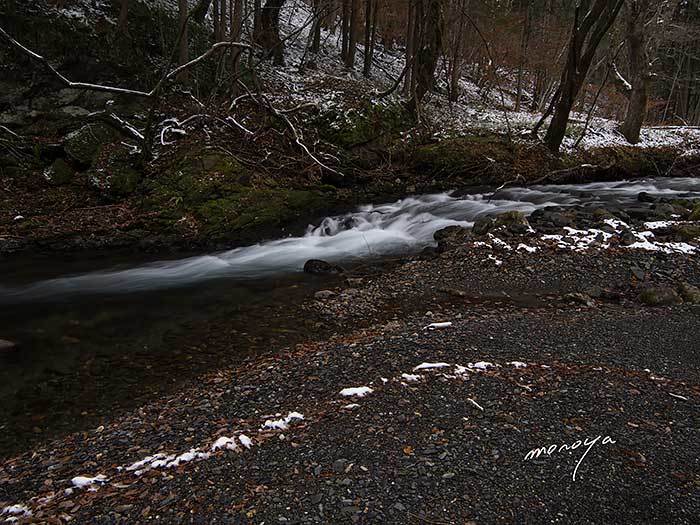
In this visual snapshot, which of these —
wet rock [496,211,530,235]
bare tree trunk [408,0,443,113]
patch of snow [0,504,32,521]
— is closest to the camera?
patch of snow [0,504,32,521]

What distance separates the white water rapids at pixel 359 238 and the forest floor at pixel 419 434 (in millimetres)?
3233

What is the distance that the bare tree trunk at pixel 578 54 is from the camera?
11.3m

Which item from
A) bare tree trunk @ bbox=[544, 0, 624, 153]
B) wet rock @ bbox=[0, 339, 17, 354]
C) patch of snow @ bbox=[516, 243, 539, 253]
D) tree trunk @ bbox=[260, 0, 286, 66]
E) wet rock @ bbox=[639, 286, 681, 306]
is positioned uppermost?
tree trunk @ bbox=[260, 0, 286, 66]

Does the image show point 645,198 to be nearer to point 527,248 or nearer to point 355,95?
point 527,248

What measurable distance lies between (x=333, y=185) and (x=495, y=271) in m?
5.73

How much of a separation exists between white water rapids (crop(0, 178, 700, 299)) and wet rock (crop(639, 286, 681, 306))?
4.14 m


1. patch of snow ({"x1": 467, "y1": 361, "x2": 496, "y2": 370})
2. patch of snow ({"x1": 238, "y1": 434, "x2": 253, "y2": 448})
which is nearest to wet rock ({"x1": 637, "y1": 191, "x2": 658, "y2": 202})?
patch of snow ({"x1": 467, "y1": 361, "x2": 496, "y2": 370})

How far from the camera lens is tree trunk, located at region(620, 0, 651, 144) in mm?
15413

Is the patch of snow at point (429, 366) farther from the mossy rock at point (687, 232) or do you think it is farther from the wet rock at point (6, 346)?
the mossy rock at point (687, 232)

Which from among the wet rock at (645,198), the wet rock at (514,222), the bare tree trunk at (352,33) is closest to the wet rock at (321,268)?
the wet rock at (514,222)

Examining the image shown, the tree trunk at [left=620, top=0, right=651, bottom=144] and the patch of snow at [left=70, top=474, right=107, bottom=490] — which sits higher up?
the tree trunk at [left=620, top=0, right=651, bottom=144]

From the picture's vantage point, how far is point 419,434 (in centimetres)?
315

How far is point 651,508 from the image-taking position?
2.52 m

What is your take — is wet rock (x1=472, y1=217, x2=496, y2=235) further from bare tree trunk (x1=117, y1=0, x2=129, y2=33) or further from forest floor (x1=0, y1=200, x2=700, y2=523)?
bare tree trunk (x1=117, y1=0, x2=129, y2=33)
